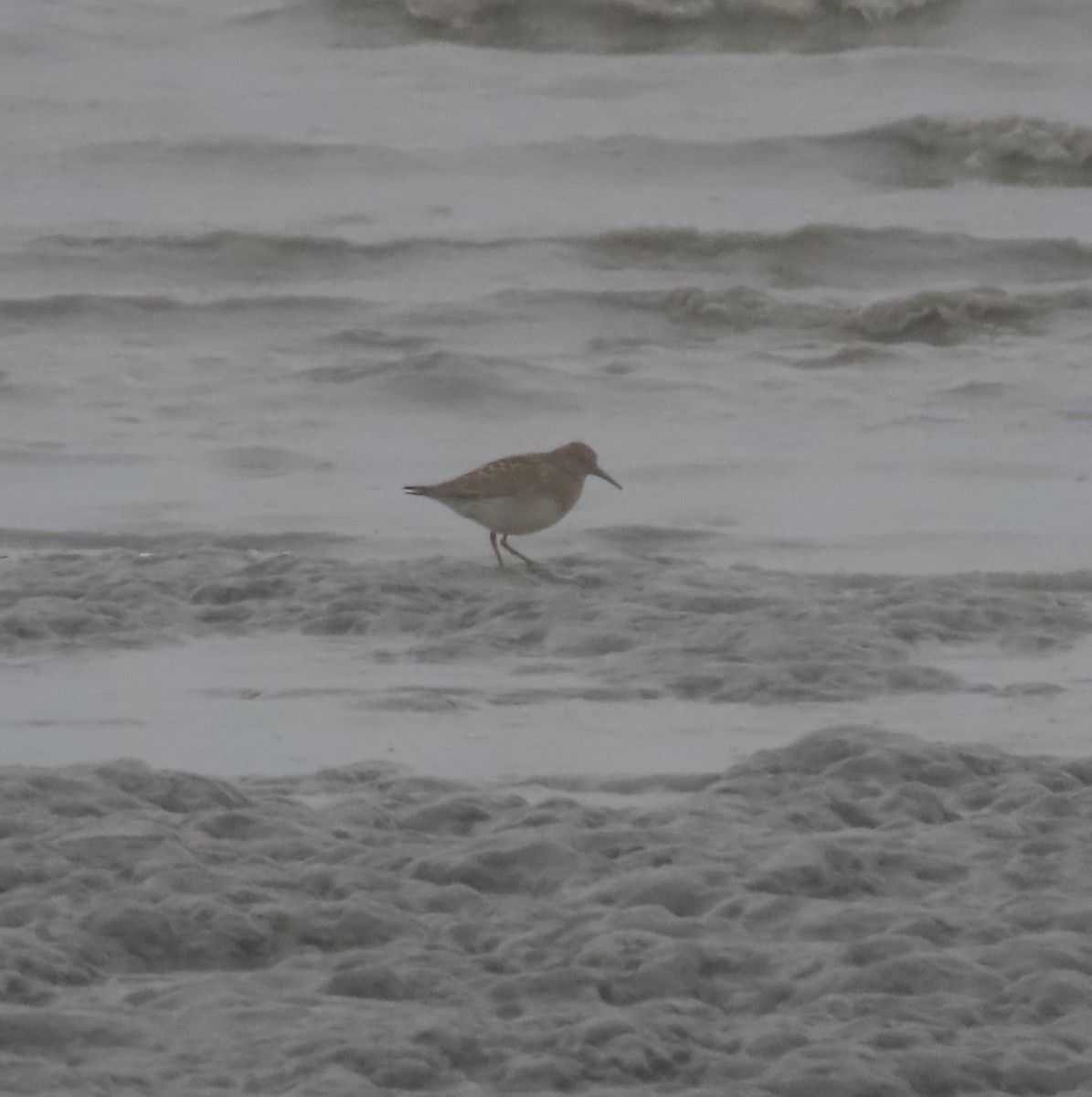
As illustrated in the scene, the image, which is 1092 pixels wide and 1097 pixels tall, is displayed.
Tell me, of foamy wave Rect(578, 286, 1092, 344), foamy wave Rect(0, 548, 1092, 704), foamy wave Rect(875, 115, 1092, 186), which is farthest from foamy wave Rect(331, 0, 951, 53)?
foamy wave Rect(0, 548, 1092, 704)

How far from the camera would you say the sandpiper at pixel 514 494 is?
278 inches

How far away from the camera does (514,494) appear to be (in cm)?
705

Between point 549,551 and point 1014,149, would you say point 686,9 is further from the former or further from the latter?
point 549,551

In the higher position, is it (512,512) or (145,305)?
(145,305)

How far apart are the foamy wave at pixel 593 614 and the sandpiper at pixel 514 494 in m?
0.21

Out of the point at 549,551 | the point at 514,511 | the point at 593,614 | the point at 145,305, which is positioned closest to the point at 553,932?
the point at 593,614

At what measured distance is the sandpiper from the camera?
7059 millimetres

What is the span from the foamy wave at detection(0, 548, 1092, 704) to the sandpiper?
0.21m

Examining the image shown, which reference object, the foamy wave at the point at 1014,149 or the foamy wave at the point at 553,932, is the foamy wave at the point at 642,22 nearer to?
the foamy wave at the point at 1014,149

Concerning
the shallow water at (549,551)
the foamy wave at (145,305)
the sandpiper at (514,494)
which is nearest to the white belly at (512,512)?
the sandpiper at (514,494)

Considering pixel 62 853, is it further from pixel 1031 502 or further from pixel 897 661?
pixel 1031 502

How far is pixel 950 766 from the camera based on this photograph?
4.64m

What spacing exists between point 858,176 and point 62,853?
992cm

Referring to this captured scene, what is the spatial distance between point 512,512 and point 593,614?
928 millimetres
